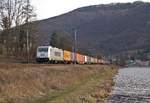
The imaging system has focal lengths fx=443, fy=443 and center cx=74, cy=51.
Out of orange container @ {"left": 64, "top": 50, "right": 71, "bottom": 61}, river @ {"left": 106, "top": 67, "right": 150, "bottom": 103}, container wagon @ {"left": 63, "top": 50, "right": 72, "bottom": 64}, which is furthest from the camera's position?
orange container @ {"left": 64, "top": 50, "right": 71, "bottom": 61}

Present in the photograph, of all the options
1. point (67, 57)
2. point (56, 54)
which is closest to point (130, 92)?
point (56, 54)

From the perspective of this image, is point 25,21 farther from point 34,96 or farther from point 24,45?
point 34,96

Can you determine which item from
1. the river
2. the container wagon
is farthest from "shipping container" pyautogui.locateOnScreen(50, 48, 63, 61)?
the river

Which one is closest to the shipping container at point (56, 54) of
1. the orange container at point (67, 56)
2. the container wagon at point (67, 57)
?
the container wagon at point (67, 57)

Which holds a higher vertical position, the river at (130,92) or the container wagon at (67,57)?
the container wagon at (67,57)

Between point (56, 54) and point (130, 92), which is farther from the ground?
point (56, 54)

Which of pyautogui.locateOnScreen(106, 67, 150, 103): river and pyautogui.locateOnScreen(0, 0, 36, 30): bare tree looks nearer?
pyautogui.locateOnScreen(106, 67, 150, 103): river

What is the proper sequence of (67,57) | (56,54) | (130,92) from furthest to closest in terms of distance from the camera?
(67,57) < (56,54) < (130,92)

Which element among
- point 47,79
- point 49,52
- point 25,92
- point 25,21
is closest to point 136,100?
point 47,79

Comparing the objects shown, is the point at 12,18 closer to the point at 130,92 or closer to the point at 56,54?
the point at 56,54

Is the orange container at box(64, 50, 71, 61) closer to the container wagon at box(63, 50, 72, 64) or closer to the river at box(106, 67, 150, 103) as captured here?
the container wagon at box(63, 50, 72, 64)

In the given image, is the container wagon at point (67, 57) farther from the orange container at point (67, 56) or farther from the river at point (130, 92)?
the river at point (130, 92)

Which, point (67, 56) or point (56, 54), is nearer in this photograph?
point (56, 54)

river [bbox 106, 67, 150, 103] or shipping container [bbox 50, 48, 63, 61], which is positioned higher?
shipping container [bbox 50, 48, 63, 61]
